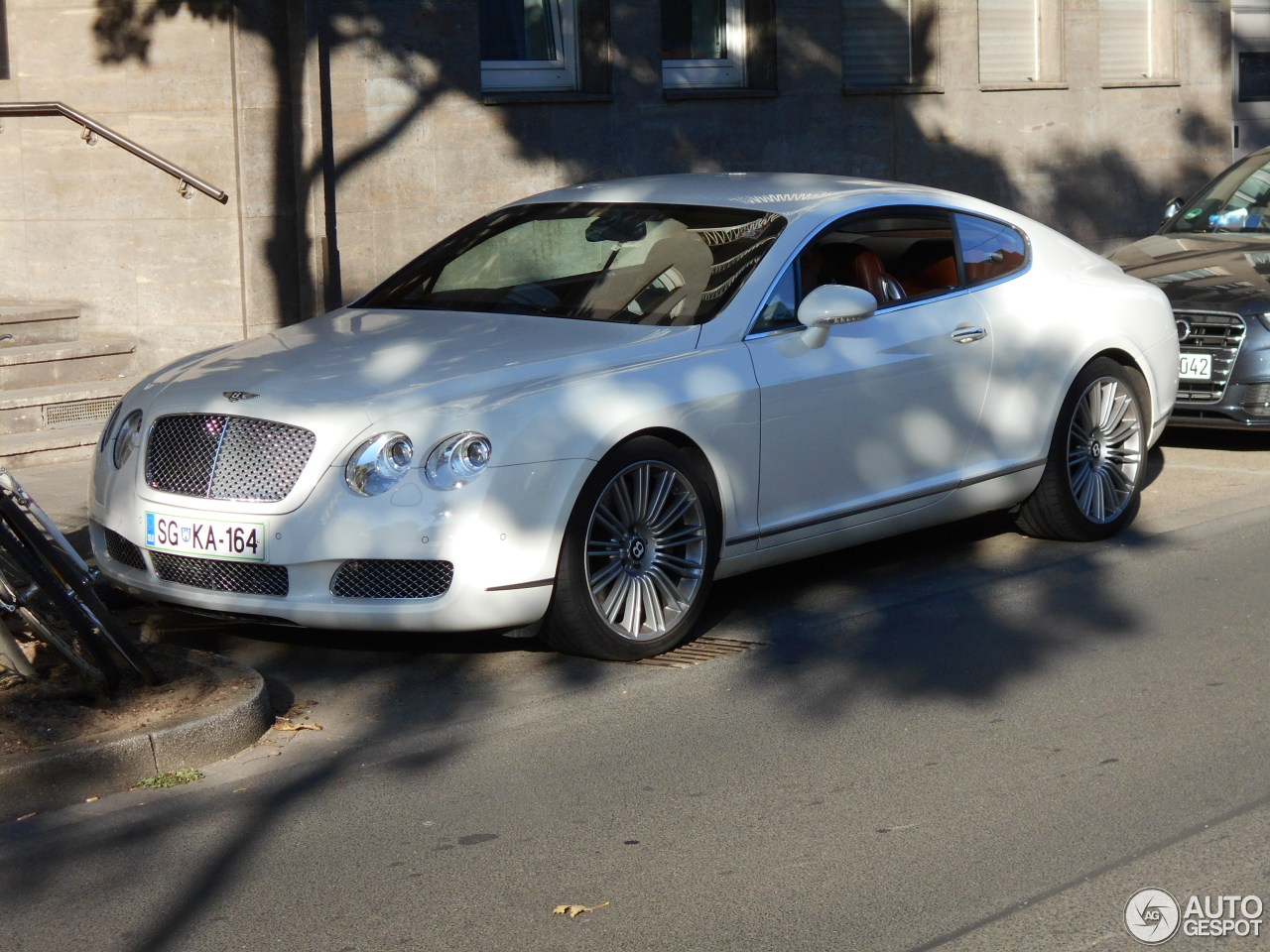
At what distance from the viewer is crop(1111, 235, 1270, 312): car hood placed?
976 cm

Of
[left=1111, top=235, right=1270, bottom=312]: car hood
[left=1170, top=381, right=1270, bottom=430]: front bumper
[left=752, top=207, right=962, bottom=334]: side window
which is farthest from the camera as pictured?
[left=1111, top=235, right=1270, bottom=312]: car hood

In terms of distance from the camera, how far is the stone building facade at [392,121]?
1159 centimetres

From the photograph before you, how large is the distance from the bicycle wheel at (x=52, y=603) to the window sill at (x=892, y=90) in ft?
36.1

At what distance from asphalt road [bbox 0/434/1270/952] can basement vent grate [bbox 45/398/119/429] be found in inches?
167

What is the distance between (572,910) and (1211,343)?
6.75 meters

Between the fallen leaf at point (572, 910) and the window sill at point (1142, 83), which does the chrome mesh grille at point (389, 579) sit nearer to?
the fallen leaf at point (572, 910)

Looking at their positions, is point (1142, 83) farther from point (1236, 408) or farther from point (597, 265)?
point (597, 265)

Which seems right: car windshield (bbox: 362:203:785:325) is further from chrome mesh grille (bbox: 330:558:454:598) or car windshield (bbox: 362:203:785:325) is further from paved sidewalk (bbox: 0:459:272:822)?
paved sidewalk (bbox: 0:459:272:822)

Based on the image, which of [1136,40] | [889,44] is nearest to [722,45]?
[889,44]

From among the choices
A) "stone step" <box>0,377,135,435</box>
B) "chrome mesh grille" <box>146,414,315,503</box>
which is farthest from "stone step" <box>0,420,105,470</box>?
"chrome mesh grille" <box>146,414,315,503</box>

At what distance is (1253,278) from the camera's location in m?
9.98

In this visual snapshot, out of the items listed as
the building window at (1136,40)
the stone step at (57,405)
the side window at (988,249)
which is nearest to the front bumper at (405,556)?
the side window at (988,249)

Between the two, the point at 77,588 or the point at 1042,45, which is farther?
the point at 1042,45

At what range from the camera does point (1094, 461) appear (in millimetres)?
7852
